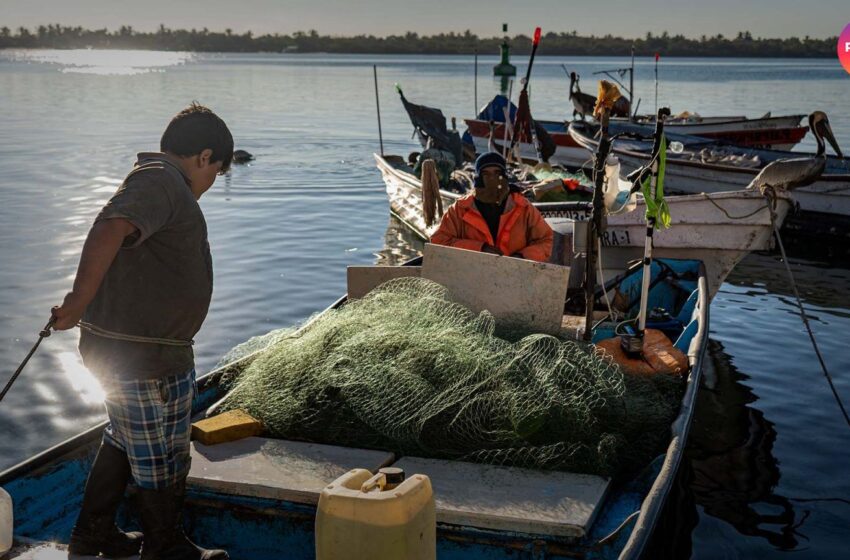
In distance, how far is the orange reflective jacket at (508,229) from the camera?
7637 millimetres

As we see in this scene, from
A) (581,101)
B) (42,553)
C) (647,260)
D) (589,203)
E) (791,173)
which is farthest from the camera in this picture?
(581,101)

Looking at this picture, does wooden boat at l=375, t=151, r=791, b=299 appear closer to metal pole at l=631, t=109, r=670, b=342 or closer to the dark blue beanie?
the dark blue beanie

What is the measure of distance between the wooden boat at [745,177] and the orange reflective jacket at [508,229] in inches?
330

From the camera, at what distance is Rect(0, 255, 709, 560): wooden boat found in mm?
4227

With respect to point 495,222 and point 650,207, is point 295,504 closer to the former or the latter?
point 650,207

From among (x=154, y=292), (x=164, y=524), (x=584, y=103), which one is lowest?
(x=584, y=103)

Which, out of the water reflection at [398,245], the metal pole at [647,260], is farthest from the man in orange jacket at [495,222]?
the water reflection at [398,245]

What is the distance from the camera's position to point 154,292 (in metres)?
3.62

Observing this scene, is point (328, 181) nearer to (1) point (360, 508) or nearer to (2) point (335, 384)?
(2) point (335, 384)

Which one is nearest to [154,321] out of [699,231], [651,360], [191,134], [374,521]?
[191,134]

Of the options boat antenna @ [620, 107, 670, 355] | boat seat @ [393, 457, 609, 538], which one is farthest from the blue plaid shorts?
boat antenna @ [620, 107, 670, 355]

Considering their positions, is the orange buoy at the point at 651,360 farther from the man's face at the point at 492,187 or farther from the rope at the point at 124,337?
the rope at the point at 124,337

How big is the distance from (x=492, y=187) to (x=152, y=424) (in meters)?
4.52

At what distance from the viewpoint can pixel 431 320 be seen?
591 centimetres
